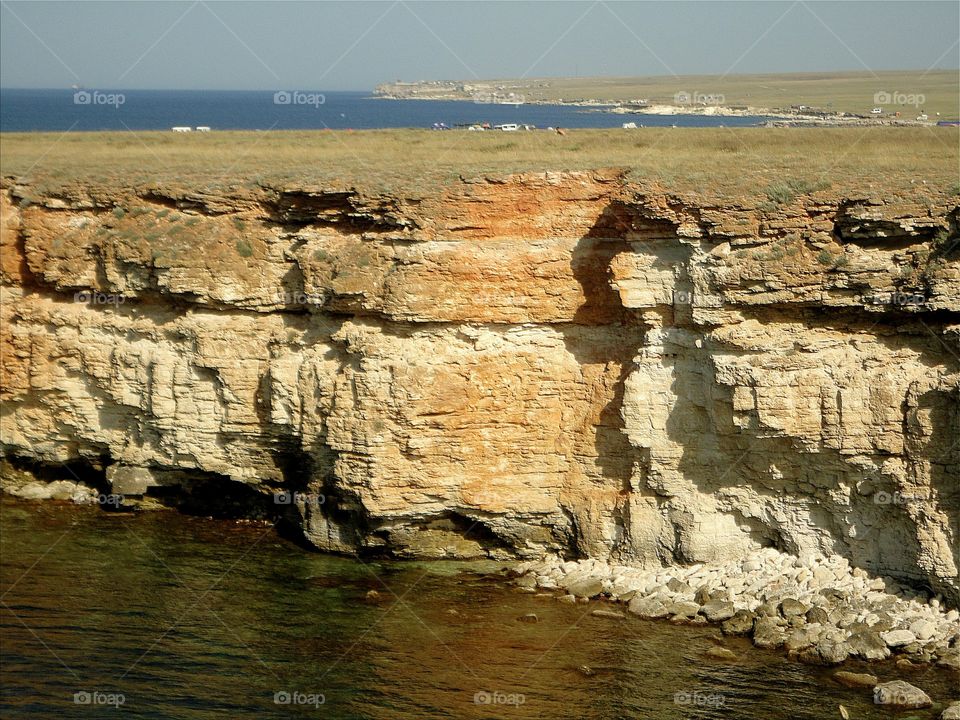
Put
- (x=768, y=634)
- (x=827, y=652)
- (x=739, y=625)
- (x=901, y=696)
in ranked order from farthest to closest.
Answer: (x=739, y=625) → (x=768, y=634) → (x=827, y=652) → (x=901, y=696)

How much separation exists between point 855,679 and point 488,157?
1559cm

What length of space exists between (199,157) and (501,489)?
13544 millimetres

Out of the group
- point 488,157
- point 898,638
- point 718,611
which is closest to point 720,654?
point 718,611

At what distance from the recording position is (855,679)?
19.8 meters

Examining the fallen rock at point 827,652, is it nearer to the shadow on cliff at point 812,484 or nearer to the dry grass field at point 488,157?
the shadow on cliff at point 812,484

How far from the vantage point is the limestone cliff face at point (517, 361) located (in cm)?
2214

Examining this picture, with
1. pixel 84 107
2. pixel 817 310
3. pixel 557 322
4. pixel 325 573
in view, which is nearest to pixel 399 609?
pixel 325 573

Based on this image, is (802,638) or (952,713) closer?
(952,713)

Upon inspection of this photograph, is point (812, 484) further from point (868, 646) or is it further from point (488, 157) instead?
point (488, 157)

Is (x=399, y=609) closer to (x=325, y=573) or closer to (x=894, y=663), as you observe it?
(x=325, y=573)

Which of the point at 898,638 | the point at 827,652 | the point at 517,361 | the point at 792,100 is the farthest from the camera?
the point at 792,100

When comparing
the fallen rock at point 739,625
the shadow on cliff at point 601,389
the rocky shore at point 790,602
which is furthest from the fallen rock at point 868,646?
the shadow on cliff at point 601,389

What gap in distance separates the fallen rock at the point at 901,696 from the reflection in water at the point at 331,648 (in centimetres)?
23

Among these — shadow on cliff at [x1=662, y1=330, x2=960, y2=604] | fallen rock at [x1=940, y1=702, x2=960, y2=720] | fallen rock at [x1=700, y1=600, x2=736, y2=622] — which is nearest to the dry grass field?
shadow on cliff at [x1=662, y1=330, x2=960, y2=604]
